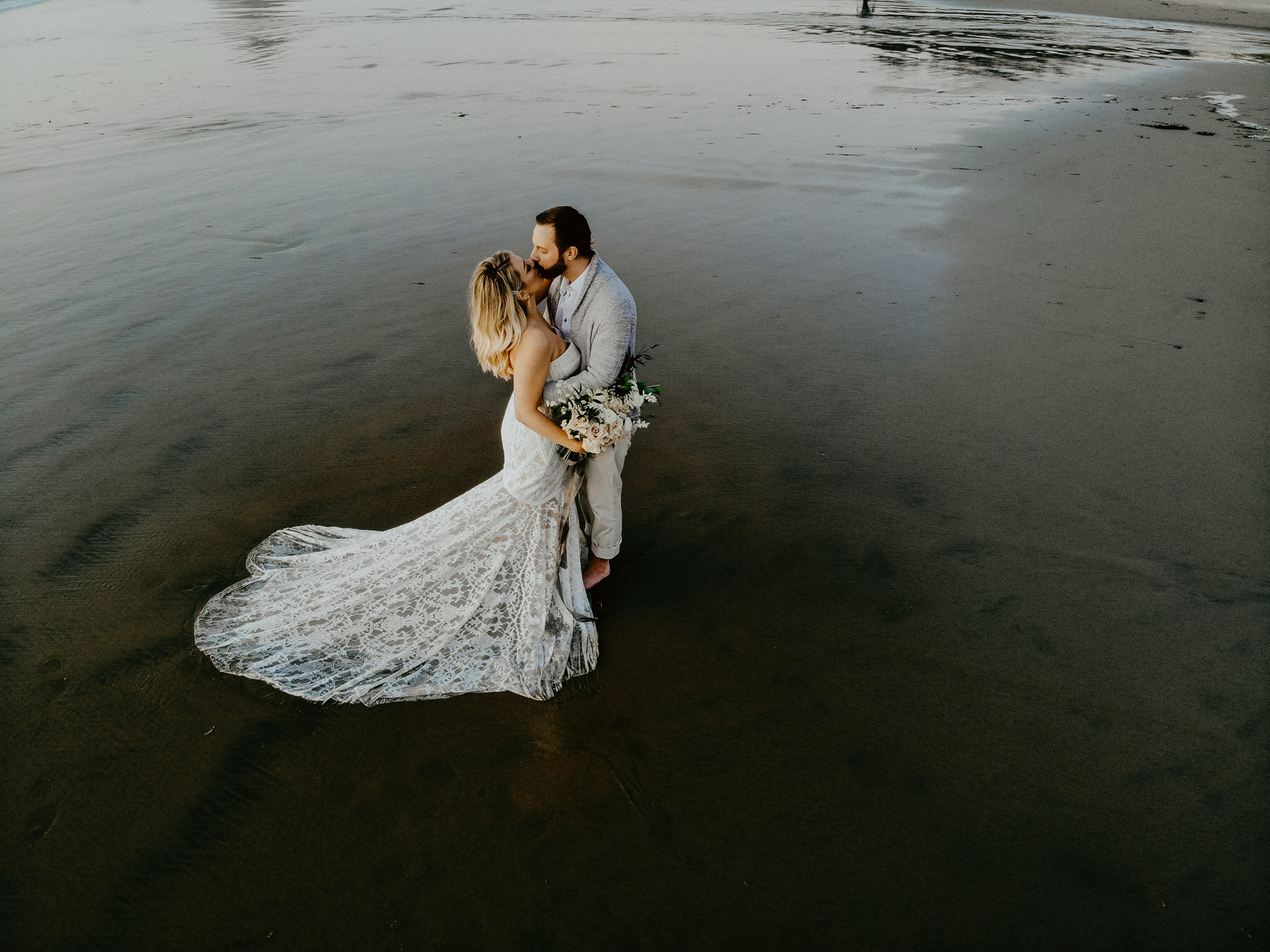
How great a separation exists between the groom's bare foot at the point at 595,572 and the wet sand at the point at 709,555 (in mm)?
216

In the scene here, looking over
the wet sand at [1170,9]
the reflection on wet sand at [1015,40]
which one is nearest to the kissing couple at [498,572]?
the reflection on wet sand at [1015,40]

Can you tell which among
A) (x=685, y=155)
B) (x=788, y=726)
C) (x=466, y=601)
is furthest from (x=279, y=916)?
(x=685, y=155)

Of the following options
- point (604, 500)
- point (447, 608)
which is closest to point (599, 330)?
point (604, 500)

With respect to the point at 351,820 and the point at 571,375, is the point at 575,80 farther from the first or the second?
the point at 351,820

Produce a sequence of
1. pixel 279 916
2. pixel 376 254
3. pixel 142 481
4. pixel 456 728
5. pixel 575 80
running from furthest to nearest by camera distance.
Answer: pixel 575 80 < pixel 376 254 < pixel 142 481 < pixel 456 728 < pixel 279 916

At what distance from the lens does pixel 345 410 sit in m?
5.78

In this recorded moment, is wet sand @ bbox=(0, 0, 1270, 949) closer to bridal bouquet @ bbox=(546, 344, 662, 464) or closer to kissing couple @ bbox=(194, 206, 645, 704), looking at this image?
kissing couple @ bbox=(194, 206, 645, 704)

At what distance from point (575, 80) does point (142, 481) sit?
15354mm

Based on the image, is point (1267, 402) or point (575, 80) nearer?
point (1267, 402)

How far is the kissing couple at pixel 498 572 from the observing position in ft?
11.2

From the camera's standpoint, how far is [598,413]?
3445 mm

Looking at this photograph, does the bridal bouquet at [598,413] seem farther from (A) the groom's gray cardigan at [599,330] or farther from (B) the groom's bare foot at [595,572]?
(B) the groom's bare foot at [595,572]

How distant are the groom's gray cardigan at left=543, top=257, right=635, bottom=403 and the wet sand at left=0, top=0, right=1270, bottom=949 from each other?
1238mm

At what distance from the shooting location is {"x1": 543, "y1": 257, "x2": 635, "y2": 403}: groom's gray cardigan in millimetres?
3455
